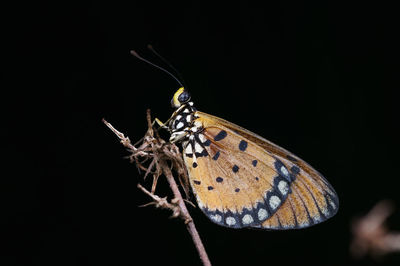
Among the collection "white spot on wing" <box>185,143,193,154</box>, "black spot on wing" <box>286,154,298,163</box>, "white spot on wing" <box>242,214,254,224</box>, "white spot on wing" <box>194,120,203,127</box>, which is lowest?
"white spot on wing" <box>242,214,254,224</box>

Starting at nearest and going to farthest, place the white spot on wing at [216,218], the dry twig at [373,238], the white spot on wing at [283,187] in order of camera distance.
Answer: the dry twig at [373,238]
the white spot on wing at [216,218]
the white spot on wing at [283,187]

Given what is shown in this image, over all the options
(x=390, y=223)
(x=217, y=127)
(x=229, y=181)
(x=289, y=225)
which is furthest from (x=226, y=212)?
(x=390, y=223)

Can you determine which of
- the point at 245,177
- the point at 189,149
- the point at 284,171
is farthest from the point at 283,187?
the point at 189,149

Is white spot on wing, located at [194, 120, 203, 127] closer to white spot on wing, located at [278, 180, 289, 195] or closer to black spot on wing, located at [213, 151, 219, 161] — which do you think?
black spot on wing, located at [213, 151, 219, 161]

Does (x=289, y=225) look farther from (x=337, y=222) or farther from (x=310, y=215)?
(x=337, y=222)

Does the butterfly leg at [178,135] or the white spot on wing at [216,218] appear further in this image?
the butterfly leg at [178,135]

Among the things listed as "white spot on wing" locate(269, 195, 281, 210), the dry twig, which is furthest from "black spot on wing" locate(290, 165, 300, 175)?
the dry twig

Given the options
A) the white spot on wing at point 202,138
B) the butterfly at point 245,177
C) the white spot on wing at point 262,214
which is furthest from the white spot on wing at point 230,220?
the white spot on wing at point 202,138

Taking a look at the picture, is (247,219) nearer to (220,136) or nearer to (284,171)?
(284,171)

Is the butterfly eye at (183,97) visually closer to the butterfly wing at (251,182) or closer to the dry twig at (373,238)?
the butterfly wing at (251,182)

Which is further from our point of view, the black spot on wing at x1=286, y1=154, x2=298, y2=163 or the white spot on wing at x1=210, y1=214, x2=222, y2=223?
the black spot on wing at x1=286, y1=154, x2=298, y2=163
